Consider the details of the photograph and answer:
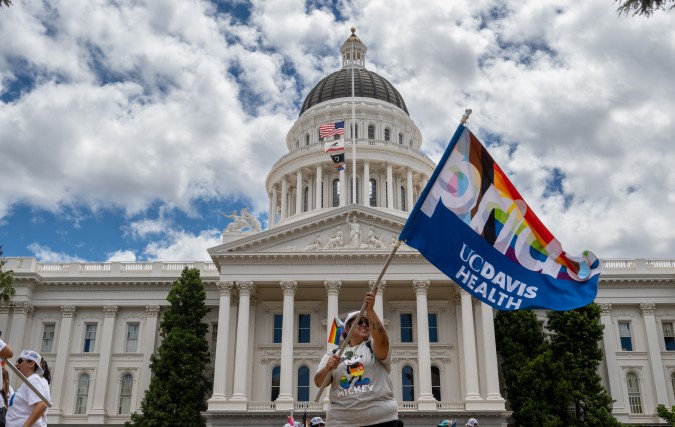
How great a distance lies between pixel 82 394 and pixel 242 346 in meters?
14.5

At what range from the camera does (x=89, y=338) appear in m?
52.1

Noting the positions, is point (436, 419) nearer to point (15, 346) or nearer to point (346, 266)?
point (346, 266)

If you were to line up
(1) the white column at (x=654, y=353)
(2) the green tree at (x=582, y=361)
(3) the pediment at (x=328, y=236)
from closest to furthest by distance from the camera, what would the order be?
(2) the green tree at (x=582, y=361) < (3) the pediment at (x=328, y=236) < (1) the white column at (x=654, y=353)

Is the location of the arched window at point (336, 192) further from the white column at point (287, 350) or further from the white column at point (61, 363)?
the white column at point (61, 363)

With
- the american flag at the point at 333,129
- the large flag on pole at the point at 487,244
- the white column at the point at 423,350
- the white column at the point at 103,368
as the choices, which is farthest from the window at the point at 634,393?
the large flag on pole at the point at 487,244

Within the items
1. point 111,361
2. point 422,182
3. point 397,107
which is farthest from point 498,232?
point 397,107

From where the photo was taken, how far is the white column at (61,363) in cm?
4891

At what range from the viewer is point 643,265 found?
52344mm

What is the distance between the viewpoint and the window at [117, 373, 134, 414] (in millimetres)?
49794

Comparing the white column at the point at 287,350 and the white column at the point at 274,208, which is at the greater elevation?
the white column at the point at 274,208

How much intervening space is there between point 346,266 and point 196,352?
35.3 ft

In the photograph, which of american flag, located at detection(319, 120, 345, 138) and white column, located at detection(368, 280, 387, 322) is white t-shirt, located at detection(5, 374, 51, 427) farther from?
american flag, located at detection(319, 120, 345, 138)

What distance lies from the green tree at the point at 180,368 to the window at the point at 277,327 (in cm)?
471

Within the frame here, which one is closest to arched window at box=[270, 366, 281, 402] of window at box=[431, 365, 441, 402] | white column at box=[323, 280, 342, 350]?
white column at box=[323, 280, 342, 350]
